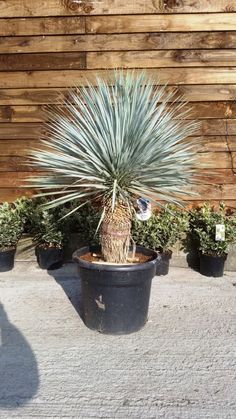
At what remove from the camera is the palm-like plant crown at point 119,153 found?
2.91m

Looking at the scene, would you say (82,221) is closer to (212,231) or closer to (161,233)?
(161,233)

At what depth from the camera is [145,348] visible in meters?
2.90

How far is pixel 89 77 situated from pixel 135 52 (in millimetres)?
522

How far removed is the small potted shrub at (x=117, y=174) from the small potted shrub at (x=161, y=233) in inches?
45.1

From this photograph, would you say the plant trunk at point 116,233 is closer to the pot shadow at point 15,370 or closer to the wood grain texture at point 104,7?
the pot shadow at point 15,370

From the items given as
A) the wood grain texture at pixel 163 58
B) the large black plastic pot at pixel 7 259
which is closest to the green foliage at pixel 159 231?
the large black plastic pot at pixel 7 259

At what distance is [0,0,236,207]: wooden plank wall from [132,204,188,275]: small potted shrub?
54 centimetres

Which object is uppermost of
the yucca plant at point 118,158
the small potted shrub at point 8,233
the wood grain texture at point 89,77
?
the wood grain texture at point 89,77

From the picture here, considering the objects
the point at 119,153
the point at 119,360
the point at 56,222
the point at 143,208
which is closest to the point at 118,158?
the point at 119,153

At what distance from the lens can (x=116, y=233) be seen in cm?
307

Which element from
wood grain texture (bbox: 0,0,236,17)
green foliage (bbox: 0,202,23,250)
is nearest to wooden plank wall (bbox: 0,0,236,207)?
wood grain texture (bbox: 0,0,236,17)

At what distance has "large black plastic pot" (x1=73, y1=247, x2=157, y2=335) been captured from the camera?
2.95 m

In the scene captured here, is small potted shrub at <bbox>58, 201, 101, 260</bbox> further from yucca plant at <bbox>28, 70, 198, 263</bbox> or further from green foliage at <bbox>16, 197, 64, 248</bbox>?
yucca plant at <bbox>28, 70, 198, 263</bbox>

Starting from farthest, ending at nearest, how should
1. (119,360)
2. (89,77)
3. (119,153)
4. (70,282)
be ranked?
(89,77)
(70,282)
(119,153)
(119,360)
